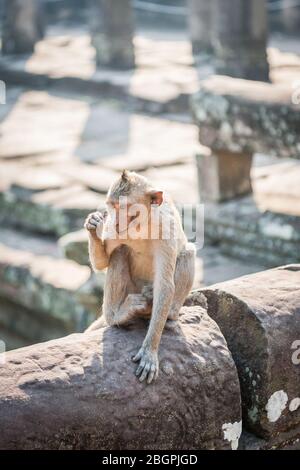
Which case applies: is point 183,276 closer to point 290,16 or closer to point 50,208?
point 50,208

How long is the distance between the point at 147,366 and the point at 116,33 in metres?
13.1

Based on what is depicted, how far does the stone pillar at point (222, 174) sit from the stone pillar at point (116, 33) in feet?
27.4

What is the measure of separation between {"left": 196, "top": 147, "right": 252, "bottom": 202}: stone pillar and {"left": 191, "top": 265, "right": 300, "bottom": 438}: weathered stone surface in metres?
3.84

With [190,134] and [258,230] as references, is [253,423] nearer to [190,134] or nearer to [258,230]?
[258,230]

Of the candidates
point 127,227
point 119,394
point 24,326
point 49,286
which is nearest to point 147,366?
point 119,394

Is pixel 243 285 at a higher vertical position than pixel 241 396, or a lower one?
higher

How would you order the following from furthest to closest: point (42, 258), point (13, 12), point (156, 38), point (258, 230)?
point (156, 38) < point (13, 12) < point (42, 258) < point (258, 230)

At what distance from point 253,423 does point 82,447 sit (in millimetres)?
830

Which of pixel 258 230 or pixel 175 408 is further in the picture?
pixel 258 230

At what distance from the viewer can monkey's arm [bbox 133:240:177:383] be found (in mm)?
3221

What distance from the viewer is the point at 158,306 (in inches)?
142

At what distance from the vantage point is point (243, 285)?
3814 mm

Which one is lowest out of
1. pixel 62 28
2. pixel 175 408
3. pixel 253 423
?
pixel 62 28
